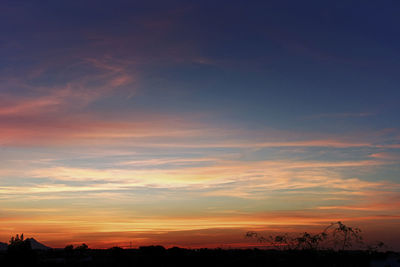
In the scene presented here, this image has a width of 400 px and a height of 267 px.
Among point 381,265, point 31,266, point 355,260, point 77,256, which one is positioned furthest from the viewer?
point 77,256

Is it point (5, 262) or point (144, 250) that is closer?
point (5, 262)

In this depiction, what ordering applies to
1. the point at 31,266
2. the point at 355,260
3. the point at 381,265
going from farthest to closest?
the point at 31,266
the point at 355,260
the point at 381,265

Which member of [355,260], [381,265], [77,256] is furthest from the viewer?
[77,256]

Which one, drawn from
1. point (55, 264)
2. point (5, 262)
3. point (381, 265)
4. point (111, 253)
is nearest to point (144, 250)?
point (111, 253)

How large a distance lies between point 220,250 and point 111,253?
18457mm

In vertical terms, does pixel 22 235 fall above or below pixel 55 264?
above

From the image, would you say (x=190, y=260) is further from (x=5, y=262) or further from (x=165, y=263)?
(x=5, y=262)

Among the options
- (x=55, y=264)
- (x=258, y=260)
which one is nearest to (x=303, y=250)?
(x=258, y=260)

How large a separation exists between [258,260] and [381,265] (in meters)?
16.4

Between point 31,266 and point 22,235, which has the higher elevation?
point 22,235

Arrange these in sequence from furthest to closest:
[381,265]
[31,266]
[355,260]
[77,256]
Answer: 1. [77,256]
2. [31,266]
3. [355,260]
4. [381,265]

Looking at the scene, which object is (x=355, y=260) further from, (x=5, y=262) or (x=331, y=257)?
(x=5, y=262)

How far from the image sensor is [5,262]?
57562 mm

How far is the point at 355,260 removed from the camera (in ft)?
173
